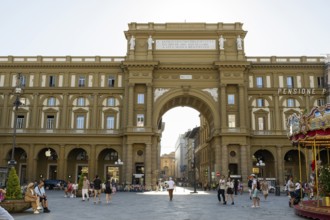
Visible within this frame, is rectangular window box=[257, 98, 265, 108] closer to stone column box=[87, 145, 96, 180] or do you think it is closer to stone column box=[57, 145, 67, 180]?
stone column box=[87, 145, 96, 180]

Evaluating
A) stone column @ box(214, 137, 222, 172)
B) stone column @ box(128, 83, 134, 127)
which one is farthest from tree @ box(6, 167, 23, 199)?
stone column @ box(214, 137, 222, 172)

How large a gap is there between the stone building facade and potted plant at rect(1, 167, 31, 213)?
3030 centimetres

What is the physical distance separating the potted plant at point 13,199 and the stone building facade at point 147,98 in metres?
30.3

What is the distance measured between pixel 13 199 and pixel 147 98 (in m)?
33.0

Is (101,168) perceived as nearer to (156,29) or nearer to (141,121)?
(141,121)

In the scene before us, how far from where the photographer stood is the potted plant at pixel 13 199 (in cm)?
1846

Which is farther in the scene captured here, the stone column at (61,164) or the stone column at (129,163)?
the stone column at (61,164)

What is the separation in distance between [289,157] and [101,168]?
88.3 feet

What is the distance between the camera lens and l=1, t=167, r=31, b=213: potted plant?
18.5 metres

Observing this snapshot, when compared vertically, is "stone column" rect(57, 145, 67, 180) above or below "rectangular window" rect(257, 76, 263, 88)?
below

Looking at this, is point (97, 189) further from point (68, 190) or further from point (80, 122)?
point (80, 122)

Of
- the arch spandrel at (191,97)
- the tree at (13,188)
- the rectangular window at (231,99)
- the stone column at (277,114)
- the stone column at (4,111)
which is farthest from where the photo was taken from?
the stone column at (4,111)

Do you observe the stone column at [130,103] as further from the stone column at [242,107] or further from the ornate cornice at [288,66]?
the ornate cornice at [288,66]

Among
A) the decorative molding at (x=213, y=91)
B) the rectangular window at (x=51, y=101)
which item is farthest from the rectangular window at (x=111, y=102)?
the decorative molding at (x=213, y=91)
